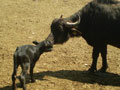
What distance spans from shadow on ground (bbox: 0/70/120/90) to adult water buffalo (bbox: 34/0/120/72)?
0.88ft

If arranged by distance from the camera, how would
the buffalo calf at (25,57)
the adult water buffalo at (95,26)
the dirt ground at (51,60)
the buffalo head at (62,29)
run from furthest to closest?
the buffalo head at (62,29) → the adult water buffalo at (95,26) → the dirt ground at (51,60) → the buffalo calf at (25,57)

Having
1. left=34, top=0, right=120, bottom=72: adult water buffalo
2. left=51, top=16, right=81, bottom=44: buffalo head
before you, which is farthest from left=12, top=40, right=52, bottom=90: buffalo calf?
left=51, top=16, right=81, bottom=44: buffalo head

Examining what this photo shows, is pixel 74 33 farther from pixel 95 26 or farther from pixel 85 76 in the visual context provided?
pixel 85 76

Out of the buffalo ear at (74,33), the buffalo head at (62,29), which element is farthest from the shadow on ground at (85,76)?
the buffalo ear at (74,33)

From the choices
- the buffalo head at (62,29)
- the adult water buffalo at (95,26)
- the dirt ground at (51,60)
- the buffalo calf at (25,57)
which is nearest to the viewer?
the buffalo calf at (25,57)

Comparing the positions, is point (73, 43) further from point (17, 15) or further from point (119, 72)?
point (17, 15)

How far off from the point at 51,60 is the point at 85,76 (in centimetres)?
151

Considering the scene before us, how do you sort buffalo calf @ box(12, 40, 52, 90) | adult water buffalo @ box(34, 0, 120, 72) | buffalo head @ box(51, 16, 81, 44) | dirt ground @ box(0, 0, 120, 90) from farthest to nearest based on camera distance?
1. buffalo head @ box(51, 16, 81, 44)
2. adult water buffalo @ box(34, 0, 120, 72)
3. dirt ground @ box(0, 0, 120, 90)
4. buffalo calf @ box(12, 40, 52, 90)

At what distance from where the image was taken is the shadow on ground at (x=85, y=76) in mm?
7508

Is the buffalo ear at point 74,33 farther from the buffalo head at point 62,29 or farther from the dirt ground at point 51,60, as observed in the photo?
the dirt ground at point 51,60

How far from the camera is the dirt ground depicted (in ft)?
23.7

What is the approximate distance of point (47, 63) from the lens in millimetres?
8547

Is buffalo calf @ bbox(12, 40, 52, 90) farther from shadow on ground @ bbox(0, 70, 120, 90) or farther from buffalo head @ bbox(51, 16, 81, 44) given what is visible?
shadow on ground @ bbox(0, 70, 120, 90)

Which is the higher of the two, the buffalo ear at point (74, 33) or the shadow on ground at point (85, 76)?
the buffalo ear at point (74, 33)
